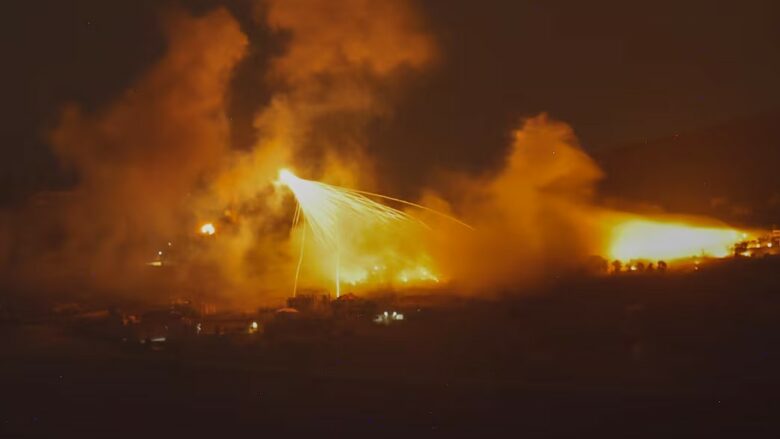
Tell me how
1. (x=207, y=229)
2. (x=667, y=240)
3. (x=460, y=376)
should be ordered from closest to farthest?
(x=460, y=376), (x=207, y=229), (x=667, y=240)

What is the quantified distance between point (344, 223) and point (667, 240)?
377 inches

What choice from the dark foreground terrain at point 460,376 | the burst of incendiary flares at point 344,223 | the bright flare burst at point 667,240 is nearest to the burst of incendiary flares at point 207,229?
the burst of incendiary flares at point 344,223

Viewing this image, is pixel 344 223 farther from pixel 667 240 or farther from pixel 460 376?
pixel 460 376

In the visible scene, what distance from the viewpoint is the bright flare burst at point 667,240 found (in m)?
21.9

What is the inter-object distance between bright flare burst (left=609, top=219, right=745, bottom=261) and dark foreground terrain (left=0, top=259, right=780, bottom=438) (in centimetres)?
686

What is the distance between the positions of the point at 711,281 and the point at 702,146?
2009 centimetres

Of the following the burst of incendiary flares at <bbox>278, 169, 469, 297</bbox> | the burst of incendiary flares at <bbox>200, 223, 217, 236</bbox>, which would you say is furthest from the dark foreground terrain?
the burst of incendiary flares at <bbox>200, 223, 217, 236</bbox>

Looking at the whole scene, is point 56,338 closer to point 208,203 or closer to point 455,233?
point 208,203

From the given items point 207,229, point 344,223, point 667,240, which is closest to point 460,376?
point 344,223

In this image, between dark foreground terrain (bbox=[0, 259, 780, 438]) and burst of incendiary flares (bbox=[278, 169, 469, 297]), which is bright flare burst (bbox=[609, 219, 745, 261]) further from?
dark foreground terrain (bbox=[0, 259, 780, 438])

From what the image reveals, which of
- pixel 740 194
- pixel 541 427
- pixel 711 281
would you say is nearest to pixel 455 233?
pixel 711 281

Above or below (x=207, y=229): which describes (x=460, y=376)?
below

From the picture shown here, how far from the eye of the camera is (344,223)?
2208cm

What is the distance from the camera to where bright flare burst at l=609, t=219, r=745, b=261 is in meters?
21.9
